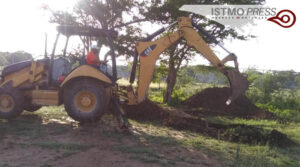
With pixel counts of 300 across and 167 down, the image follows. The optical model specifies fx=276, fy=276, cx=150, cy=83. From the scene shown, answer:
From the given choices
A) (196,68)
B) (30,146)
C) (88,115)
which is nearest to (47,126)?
(88,115)

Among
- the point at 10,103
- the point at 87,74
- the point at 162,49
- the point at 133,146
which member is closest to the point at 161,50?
the point at 162,49

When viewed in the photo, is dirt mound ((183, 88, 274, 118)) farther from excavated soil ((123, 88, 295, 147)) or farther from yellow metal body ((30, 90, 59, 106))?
yellow metal body ((30, 90, 59, 106))

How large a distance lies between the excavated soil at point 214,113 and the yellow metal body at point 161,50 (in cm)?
149

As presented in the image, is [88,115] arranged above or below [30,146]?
above

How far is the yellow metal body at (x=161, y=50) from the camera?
6.81m

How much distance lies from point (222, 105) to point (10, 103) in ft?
26.6

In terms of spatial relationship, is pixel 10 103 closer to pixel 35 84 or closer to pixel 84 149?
pixel 35 84

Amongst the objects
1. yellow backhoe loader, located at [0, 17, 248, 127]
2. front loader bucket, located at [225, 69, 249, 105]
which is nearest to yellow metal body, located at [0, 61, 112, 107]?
yellow backhoe loader, located at [0, 17, 248, 127]

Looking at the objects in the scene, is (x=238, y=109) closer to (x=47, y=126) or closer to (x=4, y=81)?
(x=47, y=126)

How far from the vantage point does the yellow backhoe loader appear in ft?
20.9

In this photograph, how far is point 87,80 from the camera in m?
6.42

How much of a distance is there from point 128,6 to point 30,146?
9.11 m

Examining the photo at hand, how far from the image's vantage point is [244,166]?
4.49 meters

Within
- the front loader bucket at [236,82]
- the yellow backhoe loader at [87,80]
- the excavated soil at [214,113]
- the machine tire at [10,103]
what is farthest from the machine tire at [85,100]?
the front loader bucket at [236,82]
